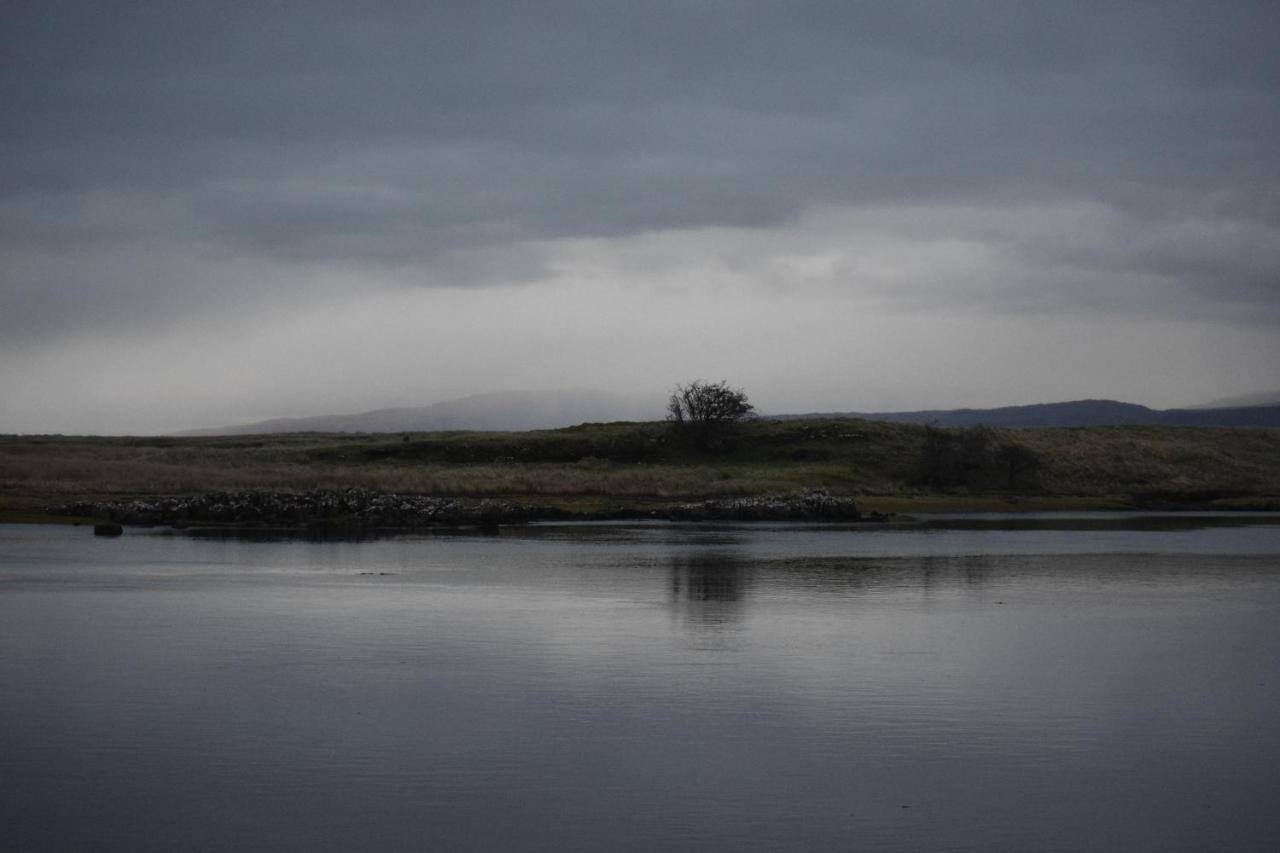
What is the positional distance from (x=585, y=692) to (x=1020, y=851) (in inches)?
237

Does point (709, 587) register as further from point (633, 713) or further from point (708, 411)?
point (708, 411)

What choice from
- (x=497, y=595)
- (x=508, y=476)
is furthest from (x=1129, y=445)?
(x=497, y=595)

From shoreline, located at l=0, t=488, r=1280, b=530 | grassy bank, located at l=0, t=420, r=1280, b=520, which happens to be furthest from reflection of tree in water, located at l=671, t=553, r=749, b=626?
grassy bank, located at l=0, t=420, r=1280, b=520

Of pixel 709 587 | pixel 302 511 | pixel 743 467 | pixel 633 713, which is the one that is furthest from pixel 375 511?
pixel 743 467

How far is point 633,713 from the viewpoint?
42.8 feet

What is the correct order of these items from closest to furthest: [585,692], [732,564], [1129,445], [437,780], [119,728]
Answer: [437,780] → [119,728] → [585,692] → [732,564] → [1129,445]

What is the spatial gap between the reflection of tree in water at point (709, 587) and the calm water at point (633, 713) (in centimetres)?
18

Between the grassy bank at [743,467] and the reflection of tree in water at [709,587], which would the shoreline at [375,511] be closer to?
the grassy bank at [743,467]

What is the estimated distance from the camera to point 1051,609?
2195 cm

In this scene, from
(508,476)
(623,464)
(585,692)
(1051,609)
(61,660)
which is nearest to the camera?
(585,692)

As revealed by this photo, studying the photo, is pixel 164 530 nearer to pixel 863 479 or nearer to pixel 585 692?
pixel 585 692

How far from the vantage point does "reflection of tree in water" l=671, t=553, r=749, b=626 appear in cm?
2078

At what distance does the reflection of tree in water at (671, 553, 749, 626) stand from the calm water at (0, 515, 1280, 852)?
18cm

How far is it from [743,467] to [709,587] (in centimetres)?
5455
